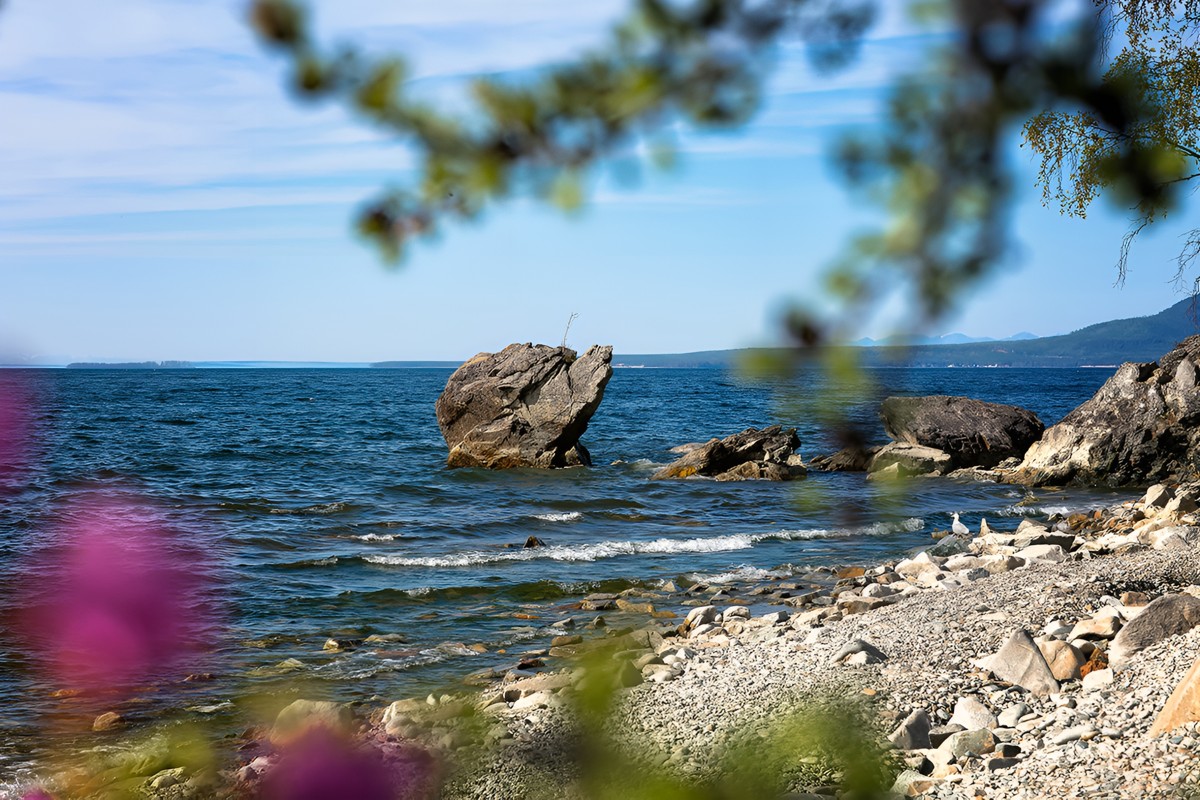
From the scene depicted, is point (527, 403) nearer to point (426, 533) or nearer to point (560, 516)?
point (560, 516)

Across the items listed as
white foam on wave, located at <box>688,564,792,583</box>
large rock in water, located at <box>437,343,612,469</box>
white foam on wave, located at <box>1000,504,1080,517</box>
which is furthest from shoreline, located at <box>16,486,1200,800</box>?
→ large rock in water, located at <box>437,343,612,469</box>

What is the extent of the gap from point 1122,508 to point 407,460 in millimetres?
22679

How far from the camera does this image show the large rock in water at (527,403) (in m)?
29.2

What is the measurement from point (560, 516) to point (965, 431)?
1345cm

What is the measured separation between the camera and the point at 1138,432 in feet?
78.3

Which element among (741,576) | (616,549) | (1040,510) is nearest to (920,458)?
(1040,510)

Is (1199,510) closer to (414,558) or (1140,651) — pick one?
(1140,651)

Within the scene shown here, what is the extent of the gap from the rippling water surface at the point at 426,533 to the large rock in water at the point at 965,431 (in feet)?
9.75

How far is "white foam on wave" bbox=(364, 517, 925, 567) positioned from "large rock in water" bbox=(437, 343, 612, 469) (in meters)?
10.8

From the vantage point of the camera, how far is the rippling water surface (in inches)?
389

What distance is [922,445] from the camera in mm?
28062

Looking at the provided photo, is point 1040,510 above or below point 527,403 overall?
below

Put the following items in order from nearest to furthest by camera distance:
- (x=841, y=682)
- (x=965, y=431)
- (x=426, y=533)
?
(x=841, y=682)
(x=426, y=533)
(x=965, y=431)

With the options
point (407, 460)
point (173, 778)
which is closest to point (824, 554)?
point (173, 778)
